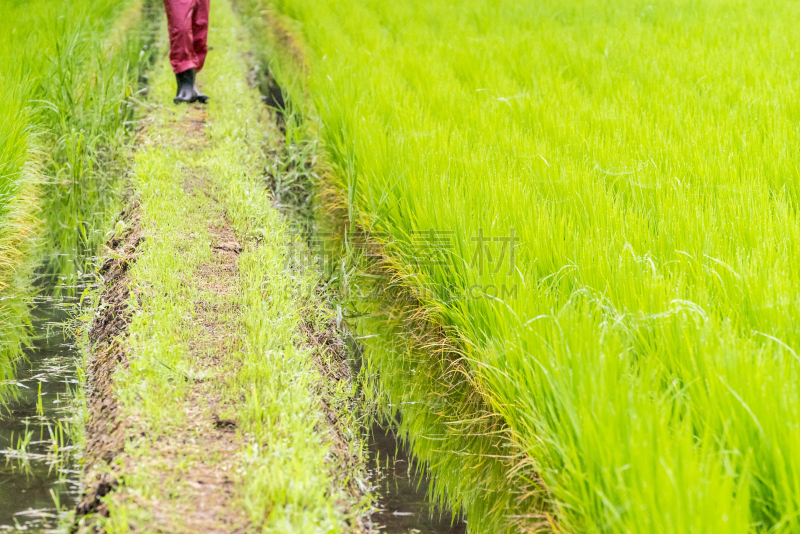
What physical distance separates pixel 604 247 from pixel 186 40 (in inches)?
132

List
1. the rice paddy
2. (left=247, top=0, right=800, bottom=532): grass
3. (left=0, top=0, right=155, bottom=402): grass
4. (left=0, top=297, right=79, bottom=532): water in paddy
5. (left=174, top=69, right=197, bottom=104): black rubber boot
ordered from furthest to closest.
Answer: (left=174, top=69, right=197, bottom=104): black rubber boot → (left=0, top=0, right=155, bottom=402): grass → (left=0, top=297, right=79, bottom=532): water in paddy → the rice paddy → (left=247, top=0, right=800, bottom=532): grass

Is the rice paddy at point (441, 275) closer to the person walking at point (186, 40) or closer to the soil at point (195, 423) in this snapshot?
the soil at point (195, 423)

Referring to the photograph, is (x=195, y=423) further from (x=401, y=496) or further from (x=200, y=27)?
(x=200, y=27)

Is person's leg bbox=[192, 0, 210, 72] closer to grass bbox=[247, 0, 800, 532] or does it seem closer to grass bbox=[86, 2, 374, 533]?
grass bbox=[247, 0, 800, 532]

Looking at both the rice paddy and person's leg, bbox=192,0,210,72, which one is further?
person's leg, bbox=192,0,210,72

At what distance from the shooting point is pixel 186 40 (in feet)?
14.6

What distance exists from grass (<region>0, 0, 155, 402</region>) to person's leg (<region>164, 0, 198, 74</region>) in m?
0.35

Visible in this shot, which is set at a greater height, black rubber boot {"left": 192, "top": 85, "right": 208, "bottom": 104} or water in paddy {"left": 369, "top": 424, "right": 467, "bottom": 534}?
black rubber boot {"left": 192, "top": 85, "right": 208, "bottom": 104}

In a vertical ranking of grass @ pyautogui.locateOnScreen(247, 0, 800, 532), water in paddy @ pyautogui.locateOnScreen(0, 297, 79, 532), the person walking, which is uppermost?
the person walking

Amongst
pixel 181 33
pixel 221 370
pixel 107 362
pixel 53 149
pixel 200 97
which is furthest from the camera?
A: pixel 200 97

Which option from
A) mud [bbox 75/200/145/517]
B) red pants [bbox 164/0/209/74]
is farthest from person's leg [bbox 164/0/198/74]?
mud [bbox 75/200/145/517]

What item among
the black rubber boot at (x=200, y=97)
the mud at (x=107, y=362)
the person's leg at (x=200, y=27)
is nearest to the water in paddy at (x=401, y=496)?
the mud at (x=107, y=362)

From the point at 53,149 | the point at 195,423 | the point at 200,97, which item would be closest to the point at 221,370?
the point at 195,423

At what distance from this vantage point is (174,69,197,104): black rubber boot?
4.53 metres
